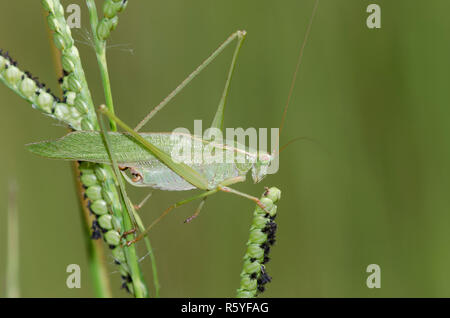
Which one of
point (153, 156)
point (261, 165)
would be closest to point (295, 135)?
point (261, 165)

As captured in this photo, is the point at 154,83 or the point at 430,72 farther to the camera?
the point at 154,83

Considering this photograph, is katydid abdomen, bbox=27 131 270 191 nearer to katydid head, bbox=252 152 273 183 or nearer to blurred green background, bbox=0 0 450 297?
katydid head, bbox=252 152 273 183

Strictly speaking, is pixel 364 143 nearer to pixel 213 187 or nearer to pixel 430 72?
pixel 430 72

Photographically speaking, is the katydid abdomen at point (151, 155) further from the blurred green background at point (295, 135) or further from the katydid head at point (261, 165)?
the blurred green background at point (295, 135)

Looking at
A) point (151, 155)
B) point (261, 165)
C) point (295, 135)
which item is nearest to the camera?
point (151, 155)

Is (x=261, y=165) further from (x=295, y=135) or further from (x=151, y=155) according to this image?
(x=295, y=135)
